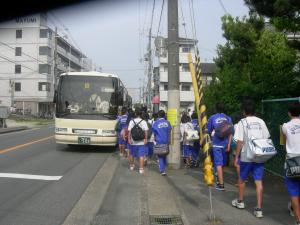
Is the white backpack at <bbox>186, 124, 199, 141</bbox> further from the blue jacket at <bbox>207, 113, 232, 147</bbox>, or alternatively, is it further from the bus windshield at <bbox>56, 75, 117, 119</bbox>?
the bus windshield at <bbox>56, 75, 117, 119</bbox>

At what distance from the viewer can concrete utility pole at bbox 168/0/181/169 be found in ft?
39.1

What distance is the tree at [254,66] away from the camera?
37.9 ft

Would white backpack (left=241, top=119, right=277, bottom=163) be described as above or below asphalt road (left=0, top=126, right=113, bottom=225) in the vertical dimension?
above

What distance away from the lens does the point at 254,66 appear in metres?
12.3

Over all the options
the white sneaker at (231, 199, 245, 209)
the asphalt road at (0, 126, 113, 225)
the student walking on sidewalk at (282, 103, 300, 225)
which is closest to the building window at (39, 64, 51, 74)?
the asphalt road at (0, 126, 113, 225)

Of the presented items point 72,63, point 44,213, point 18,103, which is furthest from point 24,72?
point 44,213

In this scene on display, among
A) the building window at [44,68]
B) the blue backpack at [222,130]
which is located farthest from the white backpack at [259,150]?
the building window at [44,68]

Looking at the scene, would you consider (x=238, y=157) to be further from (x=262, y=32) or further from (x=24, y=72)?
(x=24, y=72)

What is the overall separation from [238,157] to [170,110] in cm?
538

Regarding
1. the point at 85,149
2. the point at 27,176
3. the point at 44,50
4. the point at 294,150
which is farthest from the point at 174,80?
the point at 44,50

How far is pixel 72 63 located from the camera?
8388 cm

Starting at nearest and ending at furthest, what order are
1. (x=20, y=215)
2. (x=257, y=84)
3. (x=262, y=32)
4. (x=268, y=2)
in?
(x=20, y=215)
(x=268, y=2)
(x=257, y=84)
(x=262, y=32)

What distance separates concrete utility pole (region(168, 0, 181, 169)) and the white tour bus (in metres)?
4.89

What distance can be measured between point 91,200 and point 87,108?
908cm
